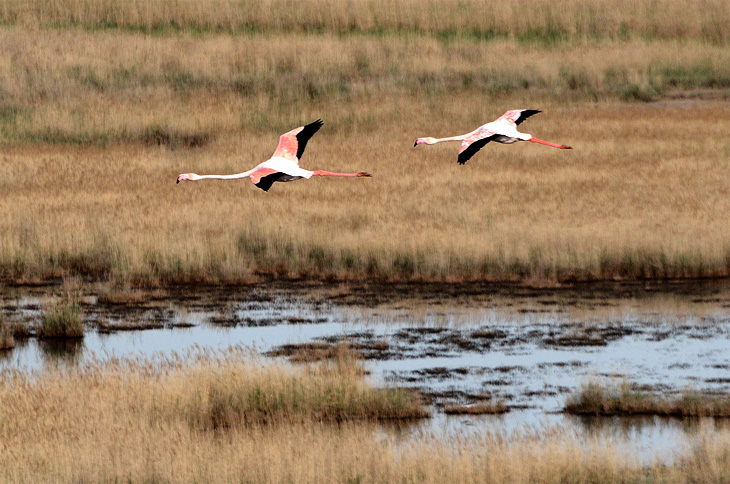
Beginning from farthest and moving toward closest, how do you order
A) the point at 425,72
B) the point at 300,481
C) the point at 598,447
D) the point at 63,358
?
1. the point at 425,72
2. the point at 63,358
3. the point at 598,447
4. the point at 300,481

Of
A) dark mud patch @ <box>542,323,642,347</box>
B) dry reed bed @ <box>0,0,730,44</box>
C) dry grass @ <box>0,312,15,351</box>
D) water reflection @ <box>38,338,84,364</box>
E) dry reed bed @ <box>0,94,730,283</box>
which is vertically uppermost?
dry reed bed @ <box>0,0,730,44</box>

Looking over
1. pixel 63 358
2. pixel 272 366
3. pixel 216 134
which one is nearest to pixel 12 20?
pixel 216 134

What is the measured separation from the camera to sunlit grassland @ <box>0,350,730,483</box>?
12711 mm

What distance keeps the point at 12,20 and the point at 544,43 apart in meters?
15.3

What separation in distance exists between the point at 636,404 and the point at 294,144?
5307mm

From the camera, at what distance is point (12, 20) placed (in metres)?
43.1

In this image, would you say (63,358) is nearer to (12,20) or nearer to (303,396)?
(303,396)

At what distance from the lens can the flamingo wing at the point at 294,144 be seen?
495 inches

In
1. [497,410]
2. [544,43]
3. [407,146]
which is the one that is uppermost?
[544,43]

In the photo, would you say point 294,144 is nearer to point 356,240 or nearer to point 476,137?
point 476,137

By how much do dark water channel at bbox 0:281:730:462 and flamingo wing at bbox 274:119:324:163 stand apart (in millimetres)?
3677

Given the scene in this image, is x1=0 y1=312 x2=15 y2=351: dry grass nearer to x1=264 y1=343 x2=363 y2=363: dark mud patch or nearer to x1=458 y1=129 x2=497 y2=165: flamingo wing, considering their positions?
x1=264 y1=343 x2=363 y2=363: dark mud patch

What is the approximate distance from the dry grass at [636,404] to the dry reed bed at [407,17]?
1074 inches

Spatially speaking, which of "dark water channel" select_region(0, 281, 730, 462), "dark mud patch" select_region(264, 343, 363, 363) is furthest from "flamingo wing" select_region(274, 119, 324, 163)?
"dark mud patch" select_region(264, 343, 363, 363)
